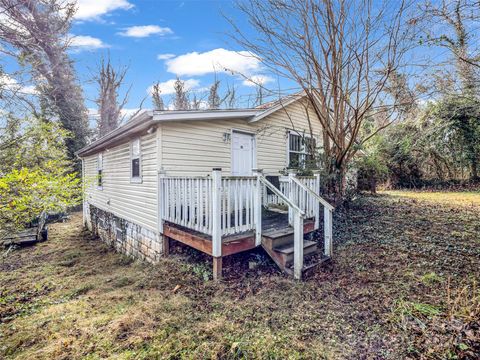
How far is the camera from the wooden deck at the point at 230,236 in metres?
4.33

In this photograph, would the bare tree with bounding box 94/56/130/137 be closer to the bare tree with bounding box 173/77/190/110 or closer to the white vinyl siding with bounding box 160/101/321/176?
the bare tree with bounding box 173/77/190/110

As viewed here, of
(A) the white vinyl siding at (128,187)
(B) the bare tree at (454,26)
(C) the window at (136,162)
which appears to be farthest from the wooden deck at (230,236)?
(B) the bare tree at (454,26)

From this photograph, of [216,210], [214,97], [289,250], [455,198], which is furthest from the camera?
[214,97]

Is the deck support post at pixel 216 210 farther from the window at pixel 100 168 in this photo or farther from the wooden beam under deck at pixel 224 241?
the window at pixel 100 168

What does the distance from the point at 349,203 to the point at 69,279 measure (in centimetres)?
834

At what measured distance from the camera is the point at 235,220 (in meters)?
4.34

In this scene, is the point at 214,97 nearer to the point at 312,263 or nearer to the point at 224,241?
the point at 224,241

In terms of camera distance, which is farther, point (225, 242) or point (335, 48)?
point (335, 48)

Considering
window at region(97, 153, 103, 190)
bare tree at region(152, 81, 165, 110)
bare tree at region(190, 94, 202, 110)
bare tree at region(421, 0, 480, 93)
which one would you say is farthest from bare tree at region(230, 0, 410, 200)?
bare tree at region(152, 81, 165, 110)

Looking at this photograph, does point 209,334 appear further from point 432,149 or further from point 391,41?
point 432,149

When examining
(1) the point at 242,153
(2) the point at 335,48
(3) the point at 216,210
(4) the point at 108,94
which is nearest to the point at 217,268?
(3) the point at 216,210

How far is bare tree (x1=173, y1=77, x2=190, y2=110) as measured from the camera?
77.8 feet

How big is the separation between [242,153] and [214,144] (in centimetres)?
122

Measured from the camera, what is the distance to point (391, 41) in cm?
639
